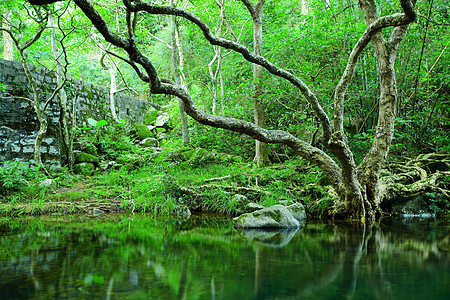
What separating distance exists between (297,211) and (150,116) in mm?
9654

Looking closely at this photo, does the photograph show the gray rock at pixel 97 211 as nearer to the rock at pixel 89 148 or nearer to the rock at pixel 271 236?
the rock at pixel 271 236

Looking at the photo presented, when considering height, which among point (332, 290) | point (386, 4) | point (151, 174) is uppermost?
point (386, 4)

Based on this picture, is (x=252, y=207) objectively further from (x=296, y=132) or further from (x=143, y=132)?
(x=143, y=132)

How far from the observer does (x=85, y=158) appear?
8.66 m

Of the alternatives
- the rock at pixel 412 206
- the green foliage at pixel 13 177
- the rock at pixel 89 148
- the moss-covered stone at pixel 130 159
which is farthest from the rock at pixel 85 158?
the rock at pixel 412 206

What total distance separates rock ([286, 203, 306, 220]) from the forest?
10.5 inches

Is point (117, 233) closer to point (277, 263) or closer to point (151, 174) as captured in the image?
point (277, 263)

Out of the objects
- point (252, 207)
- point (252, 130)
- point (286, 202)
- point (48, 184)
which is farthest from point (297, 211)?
point (48, 184)

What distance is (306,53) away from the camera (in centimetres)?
704

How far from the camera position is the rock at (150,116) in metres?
13.5

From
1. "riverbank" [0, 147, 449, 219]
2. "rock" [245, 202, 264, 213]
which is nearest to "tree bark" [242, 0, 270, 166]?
"riverbank" [0, 147, 449, 219]

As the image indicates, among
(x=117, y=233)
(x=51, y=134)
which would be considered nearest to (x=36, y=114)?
(x=51, y=134)

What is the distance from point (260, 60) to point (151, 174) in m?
4.15

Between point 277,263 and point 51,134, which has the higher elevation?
point 51,134
